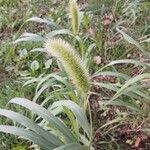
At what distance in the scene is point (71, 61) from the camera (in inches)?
75.7

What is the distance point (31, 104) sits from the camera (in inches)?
85.7

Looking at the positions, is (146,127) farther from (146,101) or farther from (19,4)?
(19,4)

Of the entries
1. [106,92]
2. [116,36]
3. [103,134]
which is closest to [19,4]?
[116,36]

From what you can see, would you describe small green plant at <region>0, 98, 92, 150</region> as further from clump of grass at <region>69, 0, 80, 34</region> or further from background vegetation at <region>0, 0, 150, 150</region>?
clump of grass at <region>69, 0, 80, 34</region>

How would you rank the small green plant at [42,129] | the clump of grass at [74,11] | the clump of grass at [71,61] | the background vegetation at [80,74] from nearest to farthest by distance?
the clump of grass at [71,61] → the small green plant at [42,129] → the background vegetation at [80,74] → the clump of grass at [74,11]

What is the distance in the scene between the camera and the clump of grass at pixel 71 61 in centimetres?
192

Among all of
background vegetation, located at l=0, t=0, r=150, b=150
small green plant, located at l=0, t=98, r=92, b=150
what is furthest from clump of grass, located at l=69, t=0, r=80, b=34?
small green plant, located at l=0, t=98, r=92, b=150

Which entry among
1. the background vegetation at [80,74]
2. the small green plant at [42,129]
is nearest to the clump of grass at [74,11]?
the background vegetation at [80,74]

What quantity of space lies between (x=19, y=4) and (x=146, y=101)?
2543mm

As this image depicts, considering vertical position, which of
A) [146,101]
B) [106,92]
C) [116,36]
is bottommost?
[146,101]

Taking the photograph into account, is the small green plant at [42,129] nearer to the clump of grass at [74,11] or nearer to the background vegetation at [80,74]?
the background vegetation at [80,74]

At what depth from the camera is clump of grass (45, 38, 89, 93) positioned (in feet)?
6.30

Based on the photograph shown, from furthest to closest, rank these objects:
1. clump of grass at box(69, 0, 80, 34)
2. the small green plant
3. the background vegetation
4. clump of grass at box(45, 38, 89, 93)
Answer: clump of grass at box(69, 0, 80, 34) → the background vegetation → the small green plant → clump of grass at box(45, 38, 89, 93)

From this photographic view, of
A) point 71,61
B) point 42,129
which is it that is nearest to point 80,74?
point 71,61
